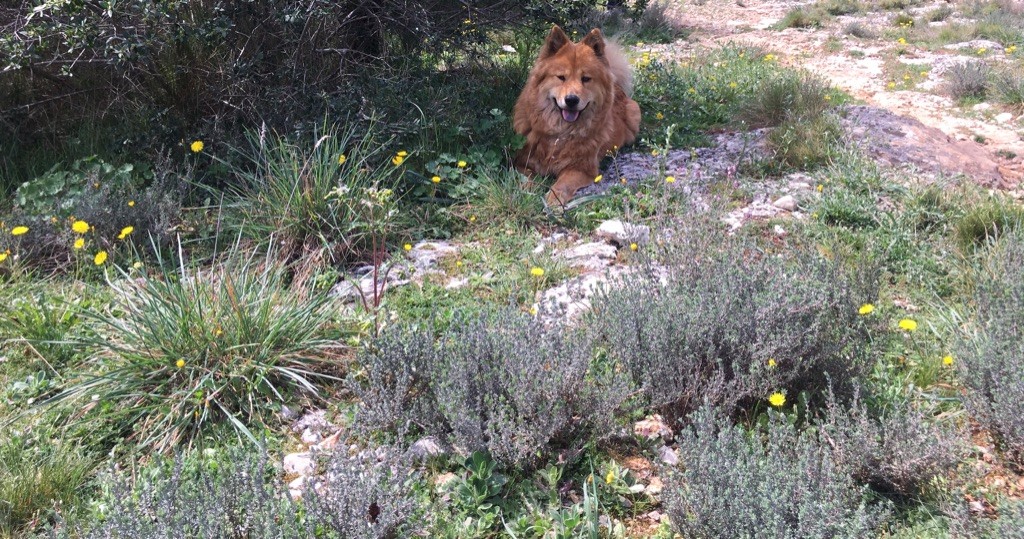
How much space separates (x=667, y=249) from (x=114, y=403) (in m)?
2.57

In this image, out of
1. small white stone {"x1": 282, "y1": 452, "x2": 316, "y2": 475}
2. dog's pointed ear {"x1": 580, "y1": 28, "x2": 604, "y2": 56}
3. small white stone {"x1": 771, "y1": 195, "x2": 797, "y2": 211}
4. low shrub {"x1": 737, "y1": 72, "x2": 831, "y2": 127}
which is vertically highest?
dog's pointed ear {"x1": 580, "y1": 28, "x2": 604, "y2": 56}

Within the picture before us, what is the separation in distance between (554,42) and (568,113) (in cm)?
59

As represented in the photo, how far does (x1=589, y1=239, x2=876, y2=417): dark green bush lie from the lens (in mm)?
2607

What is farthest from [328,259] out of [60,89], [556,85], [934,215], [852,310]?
[934,215]

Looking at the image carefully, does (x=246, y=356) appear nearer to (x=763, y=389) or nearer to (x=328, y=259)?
(x=328, y=259)

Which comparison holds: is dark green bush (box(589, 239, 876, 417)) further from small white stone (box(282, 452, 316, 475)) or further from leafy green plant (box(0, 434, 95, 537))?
leafy green plant (box(0, 434, 95, 537))

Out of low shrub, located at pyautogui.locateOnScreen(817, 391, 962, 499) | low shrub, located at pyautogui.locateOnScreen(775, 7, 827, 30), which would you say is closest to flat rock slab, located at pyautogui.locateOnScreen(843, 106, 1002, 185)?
low shrub, located at pyautogui.locateOnScreen(817, 391, 962, 499)

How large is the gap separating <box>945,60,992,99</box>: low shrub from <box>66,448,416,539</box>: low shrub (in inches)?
305

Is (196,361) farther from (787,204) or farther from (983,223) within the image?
(983,223)

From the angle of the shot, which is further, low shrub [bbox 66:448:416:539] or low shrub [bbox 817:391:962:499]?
low shrub [bbox 817:391:962:499]

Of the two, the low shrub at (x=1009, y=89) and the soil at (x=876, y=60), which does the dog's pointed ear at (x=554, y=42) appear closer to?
the soil at (x=876, y=60)

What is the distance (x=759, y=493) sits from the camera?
1998 millimetres

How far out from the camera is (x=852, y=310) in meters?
2.86

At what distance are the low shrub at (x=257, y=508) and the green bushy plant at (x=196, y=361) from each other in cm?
56
